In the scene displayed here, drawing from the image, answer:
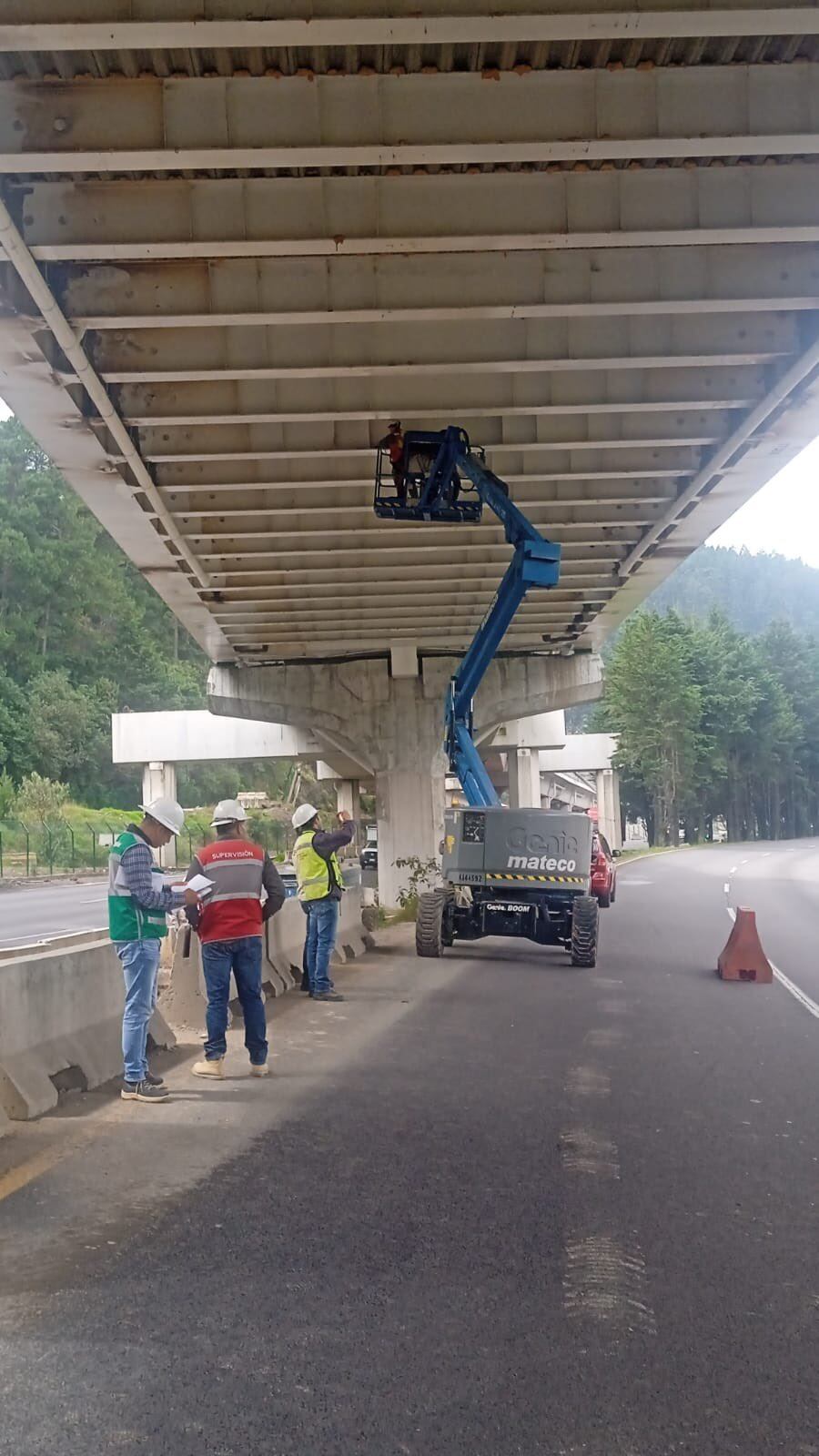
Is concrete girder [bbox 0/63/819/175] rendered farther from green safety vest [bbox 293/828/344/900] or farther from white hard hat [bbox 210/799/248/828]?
green safety vest [bbox 293/828/344/900]

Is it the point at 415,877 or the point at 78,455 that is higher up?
the point at 78,455

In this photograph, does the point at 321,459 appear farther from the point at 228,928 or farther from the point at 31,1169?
the point at 31,1169

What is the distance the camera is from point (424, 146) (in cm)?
869

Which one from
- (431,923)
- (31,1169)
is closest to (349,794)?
(431,923)

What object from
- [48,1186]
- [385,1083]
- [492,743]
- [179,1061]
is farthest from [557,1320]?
[492,743]

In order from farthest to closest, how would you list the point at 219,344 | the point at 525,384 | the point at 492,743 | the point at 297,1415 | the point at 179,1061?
the point at 492,743 < the point at 525,384 < the point at 219,344 < the point at 179,1061 < the point at 297,1415

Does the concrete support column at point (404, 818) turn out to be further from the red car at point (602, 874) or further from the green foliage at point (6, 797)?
the green foliage at point (6, 797)

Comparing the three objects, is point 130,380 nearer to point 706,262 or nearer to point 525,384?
point 525,384

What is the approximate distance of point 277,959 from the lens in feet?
47.2

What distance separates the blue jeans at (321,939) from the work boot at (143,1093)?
5.34m

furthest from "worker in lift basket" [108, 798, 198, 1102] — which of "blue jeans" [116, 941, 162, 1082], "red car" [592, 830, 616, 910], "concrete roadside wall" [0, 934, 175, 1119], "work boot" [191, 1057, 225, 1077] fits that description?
"red car" [592, 830, 616, 910]

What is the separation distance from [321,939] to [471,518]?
17.4 feet

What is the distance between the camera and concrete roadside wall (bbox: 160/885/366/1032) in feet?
37.0

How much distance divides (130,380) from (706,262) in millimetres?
5256
